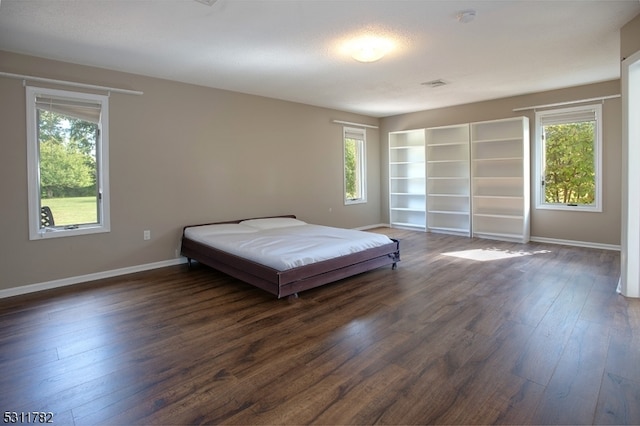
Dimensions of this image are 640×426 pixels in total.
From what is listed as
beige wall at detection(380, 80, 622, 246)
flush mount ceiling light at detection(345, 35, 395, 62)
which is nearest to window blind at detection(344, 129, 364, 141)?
beige wall at detection(380, 80, 622, 246)

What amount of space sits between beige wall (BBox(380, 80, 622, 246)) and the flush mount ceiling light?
3.46 m

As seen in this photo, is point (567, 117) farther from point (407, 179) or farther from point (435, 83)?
point (407, 179)

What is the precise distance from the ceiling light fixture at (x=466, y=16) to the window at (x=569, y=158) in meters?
3.57

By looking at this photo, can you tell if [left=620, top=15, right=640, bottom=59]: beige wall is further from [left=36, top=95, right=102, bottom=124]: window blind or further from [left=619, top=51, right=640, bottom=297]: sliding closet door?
[left=36, top=95, right=102, bottom=124]: window blind

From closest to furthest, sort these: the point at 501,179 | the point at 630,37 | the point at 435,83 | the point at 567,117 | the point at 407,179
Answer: the point at 630,37 < the point at 435,83 < the point at 567,117 < the point at 501,179 < the point at 407,179

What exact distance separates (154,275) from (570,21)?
501 centimetres

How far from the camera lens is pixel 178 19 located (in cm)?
287

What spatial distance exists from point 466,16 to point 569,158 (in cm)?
385

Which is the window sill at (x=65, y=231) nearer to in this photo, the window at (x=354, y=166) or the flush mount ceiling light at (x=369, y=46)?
the flush mount ceiling light at (x=369, y=46)

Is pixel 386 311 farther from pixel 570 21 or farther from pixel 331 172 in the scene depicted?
pixel 331 172

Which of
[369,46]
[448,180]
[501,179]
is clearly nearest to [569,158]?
[501,179]

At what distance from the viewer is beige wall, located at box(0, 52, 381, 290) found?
11.7 ft

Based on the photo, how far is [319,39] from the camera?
3.30m

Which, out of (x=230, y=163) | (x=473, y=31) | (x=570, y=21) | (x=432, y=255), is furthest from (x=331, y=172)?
(x=570, y=21)
